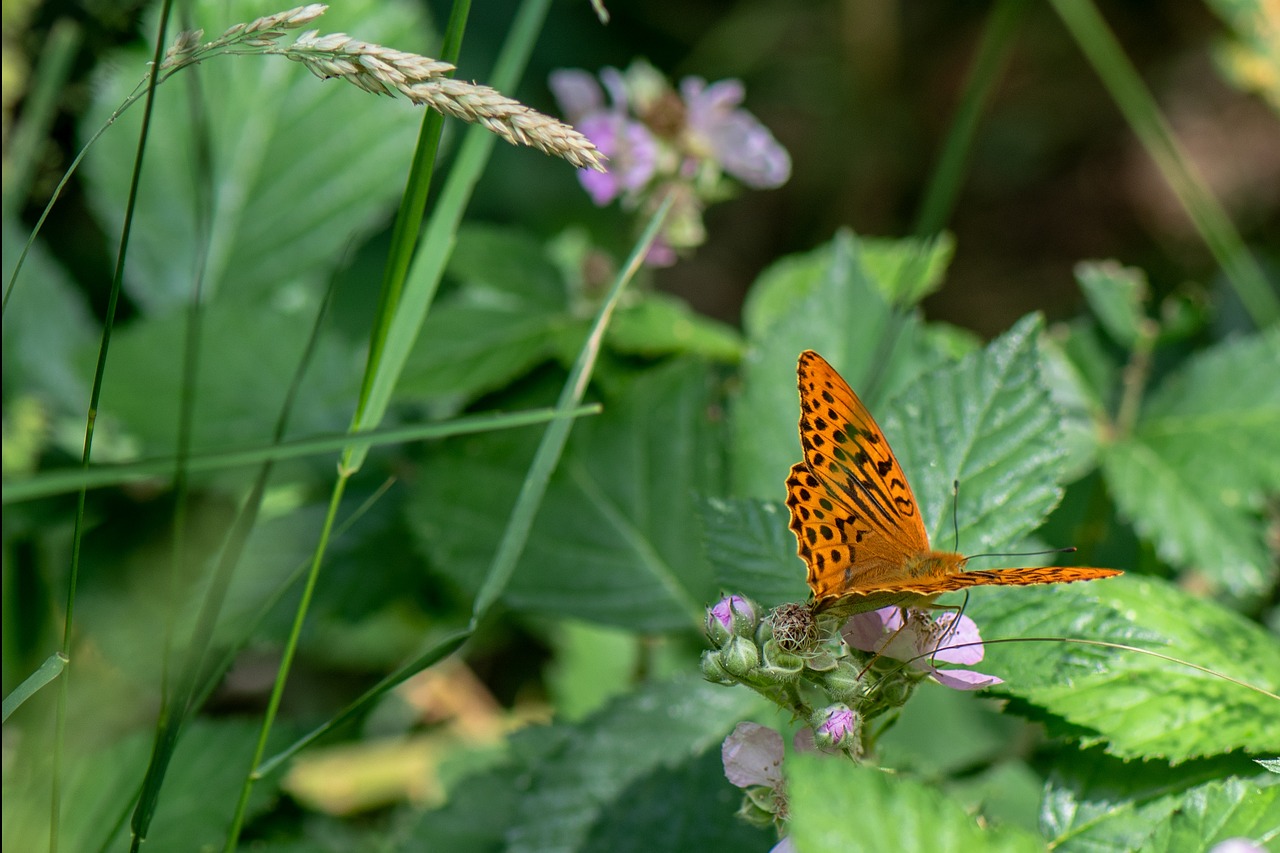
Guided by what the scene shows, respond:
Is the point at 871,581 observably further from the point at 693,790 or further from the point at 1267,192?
the point at 1267,192

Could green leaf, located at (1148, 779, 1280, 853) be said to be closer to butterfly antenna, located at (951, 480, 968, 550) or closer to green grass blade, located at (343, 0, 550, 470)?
butterfly antenna, located at (951, 480, 968, 550)

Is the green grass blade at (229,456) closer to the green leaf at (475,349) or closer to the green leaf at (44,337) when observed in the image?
the green leaf at (475,349)

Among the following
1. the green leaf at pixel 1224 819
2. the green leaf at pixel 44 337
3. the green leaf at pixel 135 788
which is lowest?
the green leaf at pixel 135 788

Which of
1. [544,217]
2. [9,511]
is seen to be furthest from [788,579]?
[544,217]

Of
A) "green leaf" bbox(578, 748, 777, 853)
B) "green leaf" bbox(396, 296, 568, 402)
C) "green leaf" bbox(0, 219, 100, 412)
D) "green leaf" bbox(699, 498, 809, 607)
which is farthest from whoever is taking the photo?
"green leaf" bbox(0, 219, 100, 412)

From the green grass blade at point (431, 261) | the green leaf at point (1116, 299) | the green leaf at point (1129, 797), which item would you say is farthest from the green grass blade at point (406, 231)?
the green leaf at point (1116, 299)

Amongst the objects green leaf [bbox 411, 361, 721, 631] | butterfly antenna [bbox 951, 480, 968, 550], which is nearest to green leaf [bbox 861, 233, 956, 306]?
green leaf [bbox 411, 361, 721, 631]

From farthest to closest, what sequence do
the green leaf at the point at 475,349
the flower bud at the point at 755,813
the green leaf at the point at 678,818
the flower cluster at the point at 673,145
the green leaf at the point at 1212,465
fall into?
the flower cluster at the point at 673,145 → the green leaf at the point at 475,349 → the green leaf at the point at 1212,465 → the green leaf at the point at 678,818 → the flower bud at the point at 755,813

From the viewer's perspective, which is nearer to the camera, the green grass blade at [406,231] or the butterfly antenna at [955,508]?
the green grass blade at [406,231]
